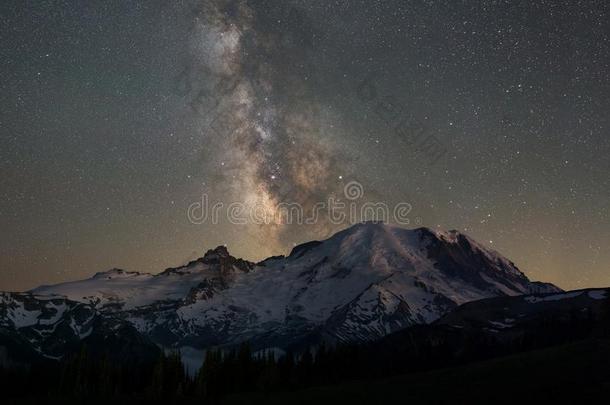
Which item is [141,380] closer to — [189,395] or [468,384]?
[189,395]

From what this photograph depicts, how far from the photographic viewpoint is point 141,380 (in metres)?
177

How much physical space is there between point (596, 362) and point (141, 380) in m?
116

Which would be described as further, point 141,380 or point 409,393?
point 141,380

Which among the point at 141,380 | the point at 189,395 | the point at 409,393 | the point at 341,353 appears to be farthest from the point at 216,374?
the point at 409,393

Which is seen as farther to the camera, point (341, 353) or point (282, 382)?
point (341, 353)

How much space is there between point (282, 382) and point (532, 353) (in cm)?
6053

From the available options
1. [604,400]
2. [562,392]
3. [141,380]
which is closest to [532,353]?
[562,392]

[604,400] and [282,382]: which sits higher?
[282,382]

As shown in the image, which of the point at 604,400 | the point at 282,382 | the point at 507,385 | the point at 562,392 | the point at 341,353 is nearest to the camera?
the point at 604,400

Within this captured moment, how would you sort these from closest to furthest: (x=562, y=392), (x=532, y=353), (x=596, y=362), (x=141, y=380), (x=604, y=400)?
(x=604, y=400)
(x=562, y=392)
(x=596, y=362)
(x=532, y=353)
(x=141, y=380)

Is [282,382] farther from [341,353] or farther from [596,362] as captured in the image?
[596,362]

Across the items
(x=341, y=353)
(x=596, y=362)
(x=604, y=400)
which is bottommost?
(x=604, y=400)

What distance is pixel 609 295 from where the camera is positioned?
639 feet

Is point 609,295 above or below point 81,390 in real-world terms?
above
